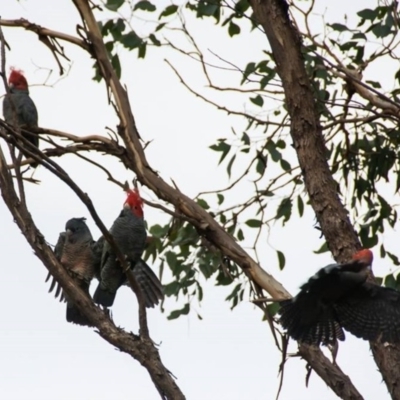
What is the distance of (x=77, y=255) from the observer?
5.96m

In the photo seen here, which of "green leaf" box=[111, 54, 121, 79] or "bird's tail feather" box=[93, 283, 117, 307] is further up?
"green leaf" box=[111, 54, 121, 79]

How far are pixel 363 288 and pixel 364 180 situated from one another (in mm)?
1219

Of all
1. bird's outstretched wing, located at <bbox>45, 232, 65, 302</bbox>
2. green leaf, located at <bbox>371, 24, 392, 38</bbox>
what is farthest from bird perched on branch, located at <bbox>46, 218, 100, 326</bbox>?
green leaf, located at <bbox>371, 24, 392, 38</bbox>

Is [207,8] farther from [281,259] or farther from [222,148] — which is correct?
[281,259]

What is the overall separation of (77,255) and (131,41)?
1.20m

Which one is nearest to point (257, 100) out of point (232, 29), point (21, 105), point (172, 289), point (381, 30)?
point (232, 29)

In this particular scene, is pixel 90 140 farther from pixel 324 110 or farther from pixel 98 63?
pixel 324 110

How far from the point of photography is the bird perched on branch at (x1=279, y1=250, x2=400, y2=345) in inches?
186

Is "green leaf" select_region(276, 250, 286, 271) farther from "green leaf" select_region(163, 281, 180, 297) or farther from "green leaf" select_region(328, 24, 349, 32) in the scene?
"green leaf" select_region(328, 24, 349, 32)

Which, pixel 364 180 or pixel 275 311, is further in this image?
pixel 364 180

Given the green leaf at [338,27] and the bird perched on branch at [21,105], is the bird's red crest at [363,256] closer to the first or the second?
the green leaf at [338,27]

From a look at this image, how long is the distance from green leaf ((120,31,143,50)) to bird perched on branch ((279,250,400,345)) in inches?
72.0

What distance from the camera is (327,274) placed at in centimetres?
470

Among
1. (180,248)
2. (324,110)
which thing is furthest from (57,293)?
(324,110)
